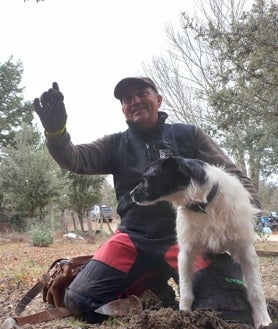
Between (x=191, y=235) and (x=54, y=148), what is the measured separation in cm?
136

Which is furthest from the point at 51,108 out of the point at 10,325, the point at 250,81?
the point at 250,81

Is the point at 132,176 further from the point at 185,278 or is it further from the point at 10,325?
the point at 10,325

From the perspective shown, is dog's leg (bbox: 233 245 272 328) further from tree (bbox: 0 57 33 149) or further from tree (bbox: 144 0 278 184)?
tree (bbox: 0 57 33 149)

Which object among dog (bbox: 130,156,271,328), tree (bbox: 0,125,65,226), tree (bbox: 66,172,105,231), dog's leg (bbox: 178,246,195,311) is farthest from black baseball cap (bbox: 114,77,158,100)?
tree (bbox: 66,172,105,231)

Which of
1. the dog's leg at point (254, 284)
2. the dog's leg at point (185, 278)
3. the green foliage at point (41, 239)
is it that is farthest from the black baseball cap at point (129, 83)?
the green foliage at point (41, 239)

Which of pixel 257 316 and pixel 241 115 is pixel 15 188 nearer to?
pixel 241 115

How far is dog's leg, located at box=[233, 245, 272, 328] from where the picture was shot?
2783 millimetres

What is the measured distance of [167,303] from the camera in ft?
11.5

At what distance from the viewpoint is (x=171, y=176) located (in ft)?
9.43

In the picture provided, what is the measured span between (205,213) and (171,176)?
0.38 m

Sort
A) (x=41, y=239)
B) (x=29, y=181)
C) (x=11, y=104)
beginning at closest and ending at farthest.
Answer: (x=41, y=239)
(x=29, y=181)
(x=11, y=104)

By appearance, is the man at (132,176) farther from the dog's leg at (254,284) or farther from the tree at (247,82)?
the tree at (247,82)

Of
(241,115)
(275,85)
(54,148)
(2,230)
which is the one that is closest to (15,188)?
(2,230)

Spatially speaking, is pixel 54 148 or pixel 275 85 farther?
pixel 275 85
